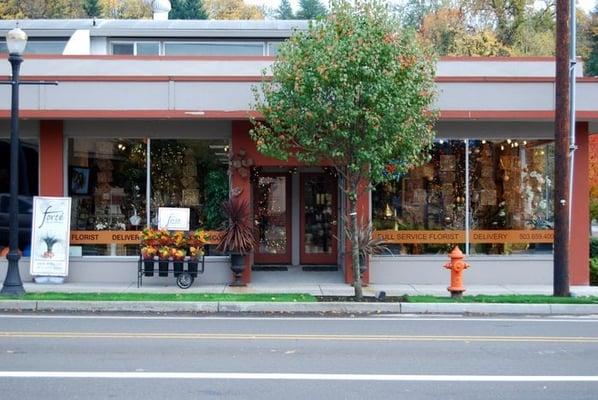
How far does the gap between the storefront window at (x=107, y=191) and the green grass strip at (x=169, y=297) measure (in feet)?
8.69

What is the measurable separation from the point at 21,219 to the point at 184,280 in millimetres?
4441

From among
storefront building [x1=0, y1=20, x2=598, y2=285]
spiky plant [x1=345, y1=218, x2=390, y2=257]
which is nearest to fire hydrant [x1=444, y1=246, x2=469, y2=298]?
spiky plant [x1=345, y1=218, x2=390, y2=257]

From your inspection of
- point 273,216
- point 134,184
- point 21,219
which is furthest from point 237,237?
point 21,219

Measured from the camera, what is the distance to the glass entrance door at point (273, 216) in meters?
20.2

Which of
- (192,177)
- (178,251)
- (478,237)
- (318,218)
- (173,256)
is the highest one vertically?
(192,177)

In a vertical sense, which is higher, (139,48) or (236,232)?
(139,48)

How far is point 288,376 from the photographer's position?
333 inches

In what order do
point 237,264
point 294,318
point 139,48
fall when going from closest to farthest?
point 294,318, point 237,264, point 139,48

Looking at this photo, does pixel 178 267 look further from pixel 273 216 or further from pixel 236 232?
pixel 273 216

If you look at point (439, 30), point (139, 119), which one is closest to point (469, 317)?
point (139, 119)

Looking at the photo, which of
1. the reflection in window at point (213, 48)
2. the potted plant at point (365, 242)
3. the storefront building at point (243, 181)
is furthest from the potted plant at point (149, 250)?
the reflection in window at point (213, 48)

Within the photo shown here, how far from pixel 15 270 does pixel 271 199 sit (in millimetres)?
7231

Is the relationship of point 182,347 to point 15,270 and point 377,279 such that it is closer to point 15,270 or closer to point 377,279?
point 15,270

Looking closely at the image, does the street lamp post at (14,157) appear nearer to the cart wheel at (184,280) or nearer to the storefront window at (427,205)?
the cart wheel at (184,280)
